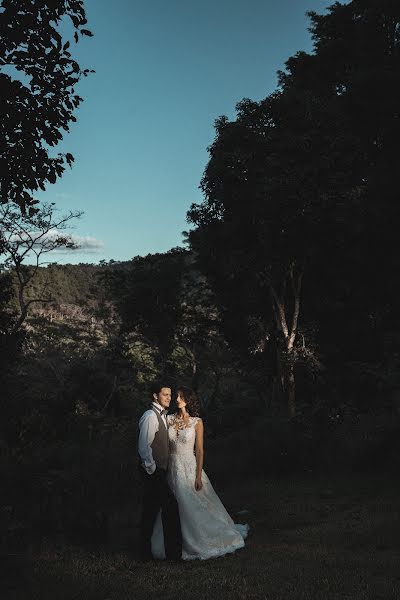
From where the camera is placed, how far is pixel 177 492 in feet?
20.6

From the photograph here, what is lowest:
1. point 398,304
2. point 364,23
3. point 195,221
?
point 398,304

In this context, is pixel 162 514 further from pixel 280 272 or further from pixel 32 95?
pixel 280 272

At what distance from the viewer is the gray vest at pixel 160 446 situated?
6.04 metres

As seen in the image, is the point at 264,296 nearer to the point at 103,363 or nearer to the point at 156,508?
the point at 156,508

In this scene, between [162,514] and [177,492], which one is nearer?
[162,514]

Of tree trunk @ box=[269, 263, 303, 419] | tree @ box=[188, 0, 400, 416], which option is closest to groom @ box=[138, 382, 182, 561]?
tree @ box=[188, 0, 400, 416]

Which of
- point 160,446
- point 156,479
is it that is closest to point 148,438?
point 160,446

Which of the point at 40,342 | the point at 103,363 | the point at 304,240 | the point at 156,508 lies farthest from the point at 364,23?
the point at 40,342

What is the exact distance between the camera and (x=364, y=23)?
1900 centimetres

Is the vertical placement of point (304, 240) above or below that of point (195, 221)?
below

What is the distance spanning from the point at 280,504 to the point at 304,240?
10680 millimetres

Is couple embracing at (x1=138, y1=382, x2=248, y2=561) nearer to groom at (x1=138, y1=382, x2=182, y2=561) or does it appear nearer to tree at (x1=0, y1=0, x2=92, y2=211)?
groom at (x1=138, y1=382, x2=182, y2=561)

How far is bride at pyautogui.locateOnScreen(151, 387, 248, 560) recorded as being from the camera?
609 cm

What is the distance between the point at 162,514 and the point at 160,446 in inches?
29.6
